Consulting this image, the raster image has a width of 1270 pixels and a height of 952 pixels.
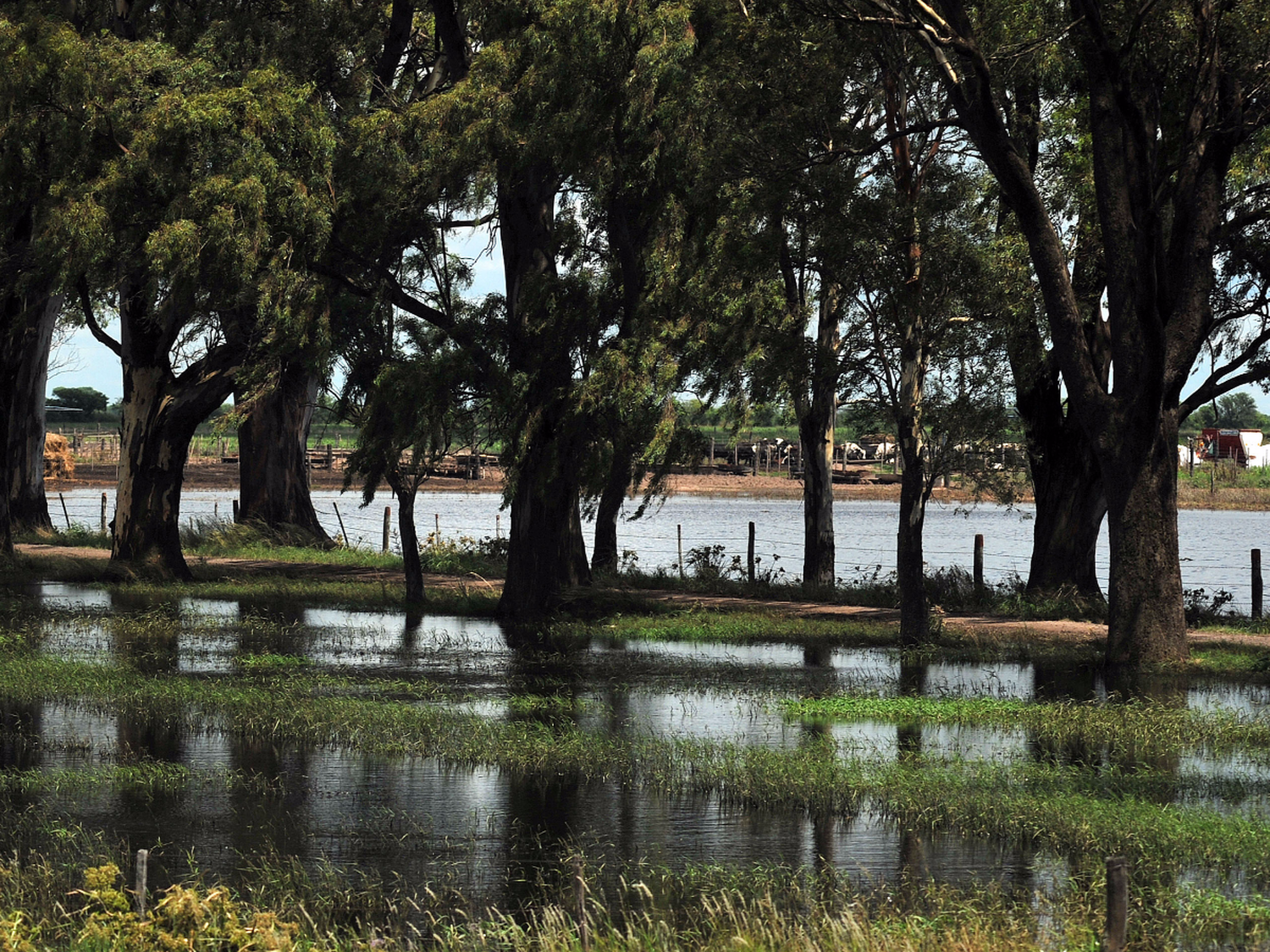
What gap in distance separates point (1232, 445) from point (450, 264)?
9263 centimetres

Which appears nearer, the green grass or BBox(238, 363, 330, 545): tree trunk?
the green grass

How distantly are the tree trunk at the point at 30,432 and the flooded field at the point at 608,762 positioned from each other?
19.6 metres

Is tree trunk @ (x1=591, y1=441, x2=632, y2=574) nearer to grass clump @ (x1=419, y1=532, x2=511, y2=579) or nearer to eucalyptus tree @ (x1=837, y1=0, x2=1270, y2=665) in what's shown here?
grass clump @ (x1=419, y1=532, x2=511, y2=579)

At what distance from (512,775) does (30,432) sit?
103ft

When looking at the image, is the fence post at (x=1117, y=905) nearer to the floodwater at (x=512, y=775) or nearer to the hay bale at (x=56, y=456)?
the floodwater at (x=512, y=775)

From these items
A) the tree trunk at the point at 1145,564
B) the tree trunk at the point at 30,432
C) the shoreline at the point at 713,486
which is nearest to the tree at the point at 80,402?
the shoreline at the point at 713,486

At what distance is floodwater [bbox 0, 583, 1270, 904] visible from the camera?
1034 centimetres

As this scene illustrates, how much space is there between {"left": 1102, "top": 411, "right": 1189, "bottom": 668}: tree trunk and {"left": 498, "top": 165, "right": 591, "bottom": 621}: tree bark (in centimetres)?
811

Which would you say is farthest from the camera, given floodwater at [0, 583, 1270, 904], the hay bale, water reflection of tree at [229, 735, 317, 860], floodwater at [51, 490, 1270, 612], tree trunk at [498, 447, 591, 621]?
the hay bale

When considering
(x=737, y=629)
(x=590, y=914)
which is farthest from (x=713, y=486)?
(x=590, y=914)

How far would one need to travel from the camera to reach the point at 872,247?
21.2 metres

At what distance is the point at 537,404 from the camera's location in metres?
23.7

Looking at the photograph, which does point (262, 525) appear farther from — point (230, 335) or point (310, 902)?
point (310, 902)

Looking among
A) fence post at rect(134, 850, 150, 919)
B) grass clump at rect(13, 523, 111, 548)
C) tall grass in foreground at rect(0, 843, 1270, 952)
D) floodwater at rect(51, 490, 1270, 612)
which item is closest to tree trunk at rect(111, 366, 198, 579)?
floodwater at rect(51, 490, 1270, 612)
